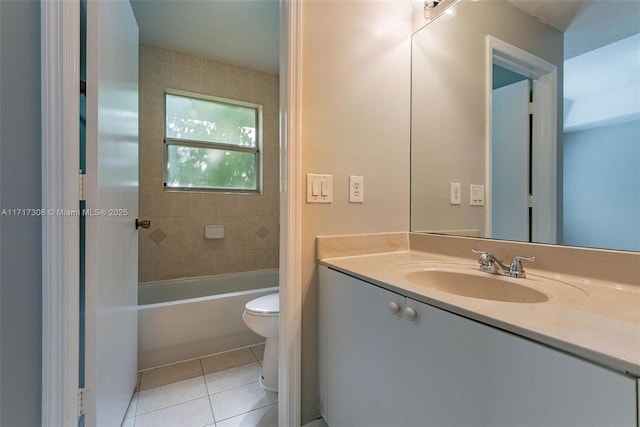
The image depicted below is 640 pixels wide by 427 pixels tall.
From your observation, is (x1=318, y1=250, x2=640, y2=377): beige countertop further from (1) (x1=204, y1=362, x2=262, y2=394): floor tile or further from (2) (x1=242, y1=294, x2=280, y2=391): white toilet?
(1) (x1=204, y1=362, x2=262, y2=394): floor tile

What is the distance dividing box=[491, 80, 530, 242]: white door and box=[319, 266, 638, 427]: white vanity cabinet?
69 cm

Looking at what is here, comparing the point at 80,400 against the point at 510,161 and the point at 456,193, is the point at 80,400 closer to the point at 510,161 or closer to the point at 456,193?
the point at 456,193

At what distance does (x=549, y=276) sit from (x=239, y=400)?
1.50 m

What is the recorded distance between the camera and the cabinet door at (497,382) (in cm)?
41

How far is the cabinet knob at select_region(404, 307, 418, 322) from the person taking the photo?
698mm

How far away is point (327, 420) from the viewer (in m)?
1.08

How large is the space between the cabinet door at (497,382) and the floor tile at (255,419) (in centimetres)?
83

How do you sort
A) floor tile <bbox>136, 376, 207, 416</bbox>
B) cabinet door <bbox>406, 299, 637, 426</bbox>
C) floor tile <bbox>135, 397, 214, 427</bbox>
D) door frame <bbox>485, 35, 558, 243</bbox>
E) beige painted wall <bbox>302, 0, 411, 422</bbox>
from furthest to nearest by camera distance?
floor tile <bbox>136, 376, 207, 416</bbox>
floor tile <bbox>135, 397, 214, 427</bbox>
beige painted wall <bbox>302, 0, 411, 422</bbox>
door frame <bbox>485, 35, 558, 243</bbox>
cabinet door <bbox>406, 299, 637, 426</bbox>

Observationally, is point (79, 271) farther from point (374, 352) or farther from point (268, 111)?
point (268, 111)

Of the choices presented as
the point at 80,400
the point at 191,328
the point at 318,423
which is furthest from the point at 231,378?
the point at 80,400

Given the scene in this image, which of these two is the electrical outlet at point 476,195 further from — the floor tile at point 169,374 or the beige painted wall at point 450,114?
the floor tile at point 169,374

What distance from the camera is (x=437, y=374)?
2.13ft

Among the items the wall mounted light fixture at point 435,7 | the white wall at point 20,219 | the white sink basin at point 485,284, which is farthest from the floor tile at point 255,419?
the wall mounted light fixture at point 435,7

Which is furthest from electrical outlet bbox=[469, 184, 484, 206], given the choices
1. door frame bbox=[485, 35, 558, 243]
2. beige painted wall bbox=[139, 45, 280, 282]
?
beige painted wall bbox=[139, 45, 280, 282]
